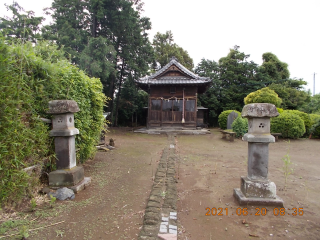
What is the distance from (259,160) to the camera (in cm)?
348

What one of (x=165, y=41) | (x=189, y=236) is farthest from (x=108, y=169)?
(x=165, y=41)

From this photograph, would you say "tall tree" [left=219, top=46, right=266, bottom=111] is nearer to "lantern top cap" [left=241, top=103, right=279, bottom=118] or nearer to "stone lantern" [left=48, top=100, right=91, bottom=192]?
"lantern top cap" [left=241, top=103, right=279, bottom=118]

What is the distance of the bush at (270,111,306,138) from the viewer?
11414mm

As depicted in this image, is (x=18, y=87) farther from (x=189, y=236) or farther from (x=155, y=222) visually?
(x=189, y=236)

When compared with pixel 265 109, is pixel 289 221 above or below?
below

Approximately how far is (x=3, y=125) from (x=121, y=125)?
2065 centimetres

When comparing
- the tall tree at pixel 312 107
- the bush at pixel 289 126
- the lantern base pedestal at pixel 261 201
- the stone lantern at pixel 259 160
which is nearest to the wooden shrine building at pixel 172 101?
the bush at pixel 289 126

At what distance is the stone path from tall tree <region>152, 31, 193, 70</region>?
74.9 feet

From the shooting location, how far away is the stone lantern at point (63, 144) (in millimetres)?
3703

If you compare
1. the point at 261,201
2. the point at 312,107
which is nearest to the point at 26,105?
the point at 261,201

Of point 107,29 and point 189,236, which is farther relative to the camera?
point 107,29

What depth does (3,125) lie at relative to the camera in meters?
2.77
